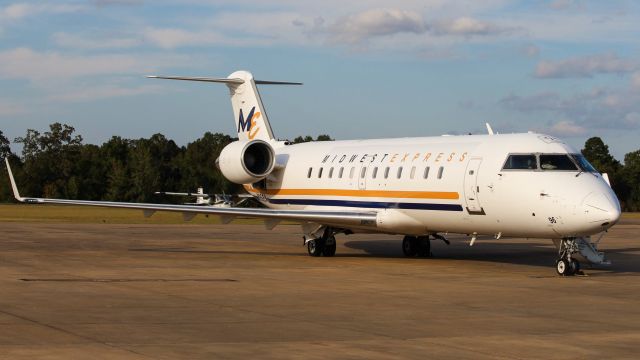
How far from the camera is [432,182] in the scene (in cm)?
2177

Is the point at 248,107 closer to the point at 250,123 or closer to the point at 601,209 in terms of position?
the point at 250,123

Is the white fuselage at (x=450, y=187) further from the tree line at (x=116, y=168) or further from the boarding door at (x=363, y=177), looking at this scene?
the tree line at (x=116, y=168)

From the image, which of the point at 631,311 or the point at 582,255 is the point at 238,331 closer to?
the point at 631,311

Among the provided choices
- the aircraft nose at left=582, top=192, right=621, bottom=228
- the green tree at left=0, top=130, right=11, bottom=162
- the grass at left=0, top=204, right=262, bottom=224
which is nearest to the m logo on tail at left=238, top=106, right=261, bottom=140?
the grass at left=0, top=204, right=262, bottom=224

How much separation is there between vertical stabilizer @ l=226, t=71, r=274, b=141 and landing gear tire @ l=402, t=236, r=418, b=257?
6592mm

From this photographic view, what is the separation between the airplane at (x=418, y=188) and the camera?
18969 mm

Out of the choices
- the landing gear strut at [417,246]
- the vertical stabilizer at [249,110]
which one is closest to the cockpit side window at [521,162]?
the landing gear strut at [417,246]

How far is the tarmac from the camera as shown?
33.7 ft

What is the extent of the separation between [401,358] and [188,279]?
28.3ft

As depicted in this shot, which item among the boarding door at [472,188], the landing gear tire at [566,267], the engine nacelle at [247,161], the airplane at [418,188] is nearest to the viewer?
the airplane at [418,188]

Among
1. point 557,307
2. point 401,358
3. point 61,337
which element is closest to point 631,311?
point 557,307

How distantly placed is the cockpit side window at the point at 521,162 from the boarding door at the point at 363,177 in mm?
4982

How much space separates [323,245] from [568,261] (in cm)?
713

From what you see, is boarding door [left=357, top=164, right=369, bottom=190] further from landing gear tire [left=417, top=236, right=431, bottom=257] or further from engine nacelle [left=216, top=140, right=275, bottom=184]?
engine nacelle [left=216, top=140, right=275, bottom=184]
